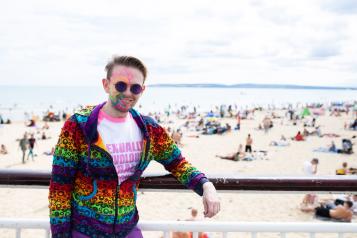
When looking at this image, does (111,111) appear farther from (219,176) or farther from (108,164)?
(219,176)

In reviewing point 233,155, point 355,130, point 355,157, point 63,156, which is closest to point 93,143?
point 63,156

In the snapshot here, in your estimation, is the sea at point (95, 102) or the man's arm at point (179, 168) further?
the sea at point (95, 102)

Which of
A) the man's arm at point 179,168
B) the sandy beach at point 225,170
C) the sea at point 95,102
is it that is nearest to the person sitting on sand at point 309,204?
the sandy beach at point 225,170

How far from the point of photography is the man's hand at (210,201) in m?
1.77

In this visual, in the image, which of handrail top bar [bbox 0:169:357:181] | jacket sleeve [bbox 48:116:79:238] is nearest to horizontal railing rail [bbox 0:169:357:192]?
handrail top bar [bbox 0:169:357:181]

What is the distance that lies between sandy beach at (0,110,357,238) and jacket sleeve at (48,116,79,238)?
0.53m

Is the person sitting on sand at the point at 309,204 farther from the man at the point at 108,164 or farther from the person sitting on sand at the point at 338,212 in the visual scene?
the man at the point at 108,164

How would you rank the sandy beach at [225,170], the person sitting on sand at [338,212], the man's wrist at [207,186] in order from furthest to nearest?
the sandy beach at [225,170]
the person sitting on sand at [338,212]
the man's wrist at [207,186]

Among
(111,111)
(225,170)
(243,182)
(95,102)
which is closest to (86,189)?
(111,111)

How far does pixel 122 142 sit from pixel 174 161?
12.3 inches

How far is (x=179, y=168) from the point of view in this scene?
1.89 meters

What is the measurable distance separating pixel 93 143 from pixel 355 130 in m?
31.8

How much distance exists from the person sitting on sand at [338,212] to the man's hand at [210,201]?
23.8ft

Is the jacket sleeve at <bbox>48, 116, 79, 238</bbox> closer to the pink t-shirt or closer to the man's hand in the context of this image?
the pink t-shirt
